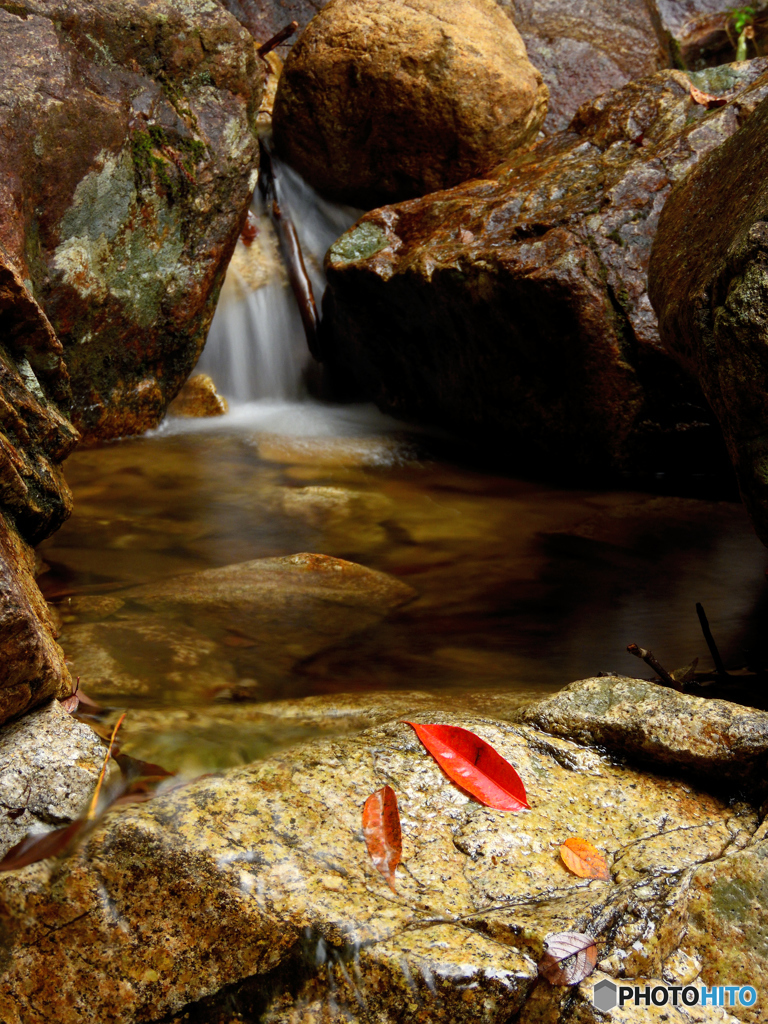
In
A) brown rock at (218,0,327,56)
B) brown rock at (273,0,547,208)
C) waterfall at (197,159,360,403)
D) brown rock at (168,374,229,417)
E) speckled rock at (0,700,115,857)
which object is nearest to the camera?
speckled rock at (0,700,115,857)

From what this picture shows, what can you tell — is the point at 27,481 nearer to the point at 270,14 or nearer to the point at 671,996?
the point at 671,996

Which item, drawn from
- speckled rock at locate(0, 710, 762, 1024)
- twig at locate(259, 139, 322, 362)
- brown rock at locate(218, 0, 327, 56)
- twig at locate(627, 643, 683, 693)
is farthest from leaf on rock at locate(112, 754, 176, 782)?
brown rock at locate(218, 0, 327, 56)

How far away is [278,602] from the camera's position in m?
A: 3.38

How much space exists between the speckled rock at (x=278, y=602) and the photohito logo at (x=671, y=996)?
1.62 metres

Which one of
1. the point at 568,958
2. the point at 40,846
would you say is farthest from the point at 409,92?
the point at 568,958

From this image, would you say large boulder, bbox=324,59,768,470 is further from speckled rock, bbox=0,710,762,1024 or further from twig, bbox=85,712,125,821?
twig, bbox=85,712,125,821

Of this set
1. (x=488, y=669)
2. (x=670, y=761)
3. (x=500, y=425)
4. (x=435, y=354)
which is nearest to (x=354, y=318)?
(x=435, y=354)

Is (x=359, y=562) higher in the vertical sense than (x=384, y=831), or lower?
lower

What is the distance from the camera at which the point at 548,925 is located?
4.72ft

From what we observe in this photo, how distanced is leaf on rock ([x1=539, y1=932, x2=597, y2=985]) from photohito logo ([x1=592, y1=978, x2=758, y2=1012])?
3 cm

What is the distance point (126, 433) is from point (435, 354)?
263 cm

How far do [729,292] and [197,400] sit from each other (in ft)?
18.0

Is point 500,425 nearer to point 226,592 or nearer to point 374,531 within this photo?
point 374,531

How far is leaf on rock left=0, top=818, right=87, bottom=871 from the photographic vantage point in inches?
60.4
